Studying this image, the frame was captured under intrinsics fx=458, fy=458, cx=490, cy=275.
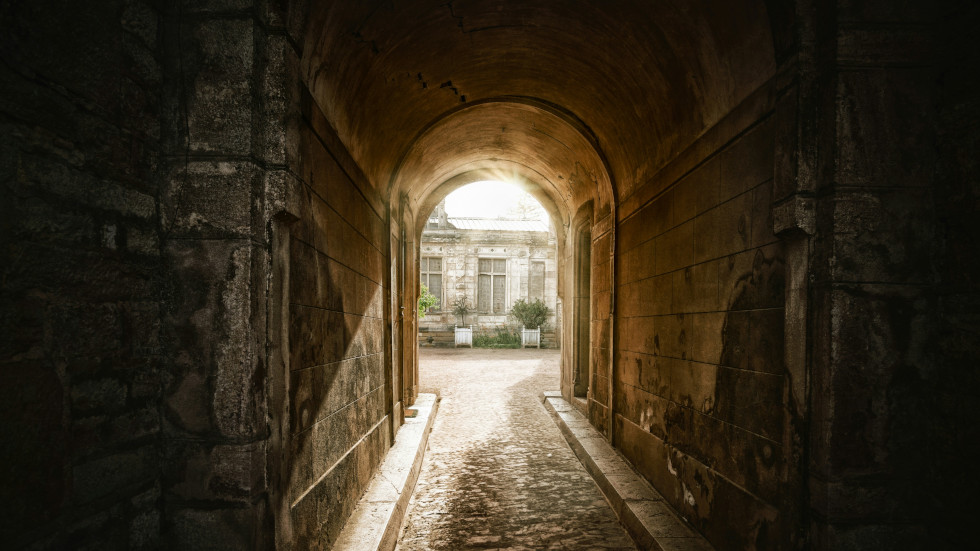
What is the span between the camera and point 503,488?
4.95 metres

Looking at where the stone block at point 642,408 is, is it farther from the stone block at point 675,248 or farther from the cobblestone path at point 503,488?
the stone block at point 675,248

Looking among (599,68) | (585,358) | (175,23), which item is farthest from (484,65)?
(585,358)

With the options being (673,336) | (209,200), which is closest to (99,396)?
(209,200)

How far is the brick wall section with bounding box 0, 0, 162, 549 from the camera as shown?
5.18 feet

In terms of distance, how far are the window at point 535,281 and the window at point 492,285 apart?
48.6 inches

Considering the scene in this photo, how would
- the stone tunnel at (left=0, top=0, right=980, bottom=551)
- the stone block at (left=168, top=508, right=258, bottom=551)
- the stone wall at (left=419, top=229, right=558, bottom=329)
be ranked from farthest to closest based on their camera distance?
the stone wall at (left=419, top=229, right=558, bottom=329) → the stone block at (left=168, top=508, right=258, bottom=551) → the stone tunnel at (left=0, top=0, right=980, bottom=551)

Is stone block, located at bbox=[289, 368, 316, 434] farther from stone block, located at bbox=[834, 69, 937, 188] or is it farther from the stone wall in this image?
the stone wall

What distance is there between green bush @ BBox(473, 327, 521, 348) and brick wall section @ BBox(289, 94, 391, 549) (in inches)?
645

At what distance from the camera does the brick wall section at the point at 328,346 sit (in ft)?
8.80

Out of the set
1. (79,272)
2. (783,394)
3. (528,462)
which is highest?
(79,272)

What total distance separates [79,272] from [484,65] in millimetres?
4065

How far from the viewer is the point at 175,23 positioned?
7.25 feet

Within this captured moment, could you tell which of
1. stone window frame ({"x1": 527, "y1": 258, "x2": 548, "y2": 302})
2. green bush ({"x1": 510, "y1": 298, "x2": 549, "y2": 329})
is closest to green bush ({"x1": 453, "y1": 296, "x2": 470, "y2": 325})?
green bush ({"x1": 510, "y1": 298, "x2": 549, "y2": 329})

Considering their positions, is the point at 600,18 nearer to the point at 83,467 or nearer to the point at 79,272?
the point at 79,272
